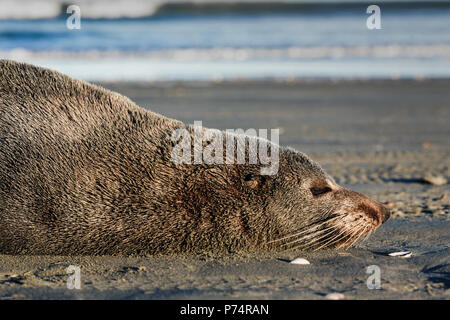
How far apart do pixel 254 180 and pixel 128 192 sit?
1.05m

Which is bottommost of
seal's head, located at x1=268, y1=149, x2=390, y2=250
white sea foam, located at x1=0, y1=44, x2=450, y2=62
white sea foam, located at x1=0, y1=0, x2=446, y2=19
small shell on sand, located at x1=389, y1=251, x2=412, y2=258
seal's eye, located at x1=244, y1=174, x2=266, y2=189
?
small shell on sand, located at x1=389, y1=251, x2=412, y2=258

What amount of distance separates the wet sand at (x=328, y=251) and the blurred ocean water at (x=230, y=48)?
230 inches

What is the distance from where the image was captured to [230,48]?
29.6 meters

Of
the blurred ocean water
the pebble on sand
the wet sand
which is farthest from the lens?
the blurred ocean water

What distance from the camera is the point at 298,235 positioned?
5742 mm

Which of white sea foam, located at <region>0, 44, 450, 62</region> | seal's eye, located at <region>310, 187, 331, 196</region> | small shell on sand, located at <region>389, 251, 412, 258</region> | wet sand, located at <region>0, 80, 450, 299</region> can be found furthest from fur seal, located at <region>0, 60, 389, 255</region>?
white sea foam, located at <region>0, 44, 450, 62</region>

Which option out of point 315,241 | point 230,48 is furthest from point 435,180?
point 230,48

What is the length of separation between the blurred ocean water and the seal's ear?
1458 cm

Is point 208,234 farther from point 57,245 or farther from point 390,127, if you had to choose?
point 390,127

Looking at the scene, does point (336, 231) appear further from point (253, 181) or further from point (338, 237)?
point (253, 181)

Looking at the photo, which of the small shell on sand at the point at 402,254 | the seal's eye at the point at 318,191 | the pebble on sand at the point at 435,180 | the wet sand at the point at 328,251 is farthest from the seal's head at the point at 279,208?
the pebble on sand at the point at 435,180

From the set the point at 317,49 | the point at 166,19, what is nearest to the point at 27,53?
the point at 317,49

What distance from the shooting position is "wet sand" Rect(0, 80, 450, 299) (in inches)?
191

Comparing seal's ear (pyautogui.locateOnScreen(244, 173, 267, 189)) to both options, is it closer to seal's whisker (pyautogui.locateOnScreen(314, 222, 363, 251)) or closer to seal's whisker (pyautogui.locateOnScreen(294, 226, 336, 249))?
seal's whisker (pyautogui.locateOnScreen(294, 226, 336, 249))
